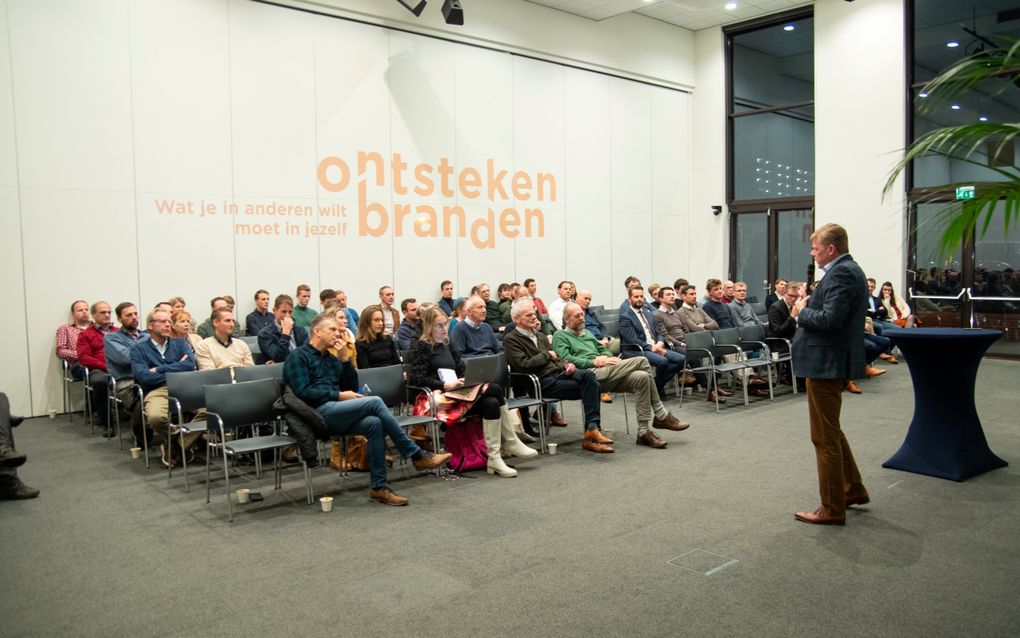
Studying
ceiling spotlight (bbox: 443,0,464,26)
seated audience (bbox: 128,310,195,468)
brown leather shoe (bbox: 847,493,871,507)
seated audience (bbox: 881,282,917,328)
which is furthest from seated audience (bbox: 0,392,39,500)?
seated audience (bbox: 881,282,917,328)

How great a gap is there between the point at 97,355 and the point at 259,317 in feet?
6.14

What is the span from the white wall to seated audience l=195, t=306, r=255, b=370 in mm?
9810

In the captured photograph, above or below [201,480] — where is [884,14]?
above

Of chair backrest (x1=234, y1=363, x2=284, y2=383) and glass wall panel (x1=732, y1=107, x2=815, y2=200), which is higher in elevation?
glass wall panel (x1=732, y1=107, x2=815, y2=200)

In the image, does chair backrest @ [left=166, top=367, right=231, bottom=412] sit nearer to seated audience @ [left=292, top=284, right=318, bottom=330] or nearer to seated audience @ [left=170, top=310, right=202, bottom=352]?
seated audience @ [left=170, top=310, right=202, bottom=352]

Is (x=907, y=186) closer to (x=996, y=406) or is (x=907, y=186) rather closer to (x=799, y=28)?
(x=799, y=28)

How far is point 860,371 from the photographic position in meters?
3.97

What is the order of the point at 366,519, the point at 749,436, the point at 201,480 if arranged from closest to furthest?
the point at 366,519, the point at 201,480, the point at 749,436

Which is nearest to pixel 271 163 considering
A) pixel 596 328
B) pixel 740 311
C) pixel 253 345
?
pixel 253 345

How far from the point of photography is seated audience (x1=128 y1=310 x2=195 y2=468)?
5832 millimetres

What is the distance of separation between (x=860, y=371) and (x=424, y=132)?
26.0 ft

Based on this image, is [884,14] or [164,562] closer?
[164,562]

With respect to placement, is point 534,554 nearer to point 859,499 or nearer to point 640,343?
point 859,499

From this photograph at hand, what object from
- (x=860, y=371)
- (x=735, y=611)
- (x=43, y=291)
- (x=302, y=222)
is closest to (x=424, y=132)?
(x=302, y=222)
